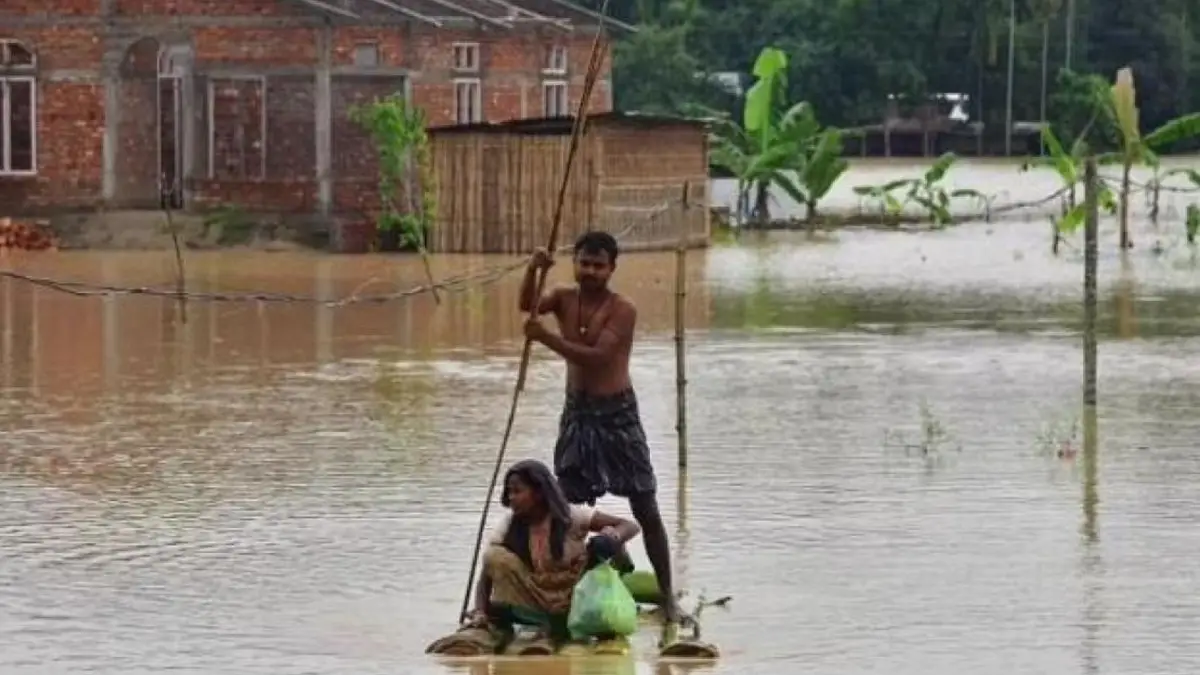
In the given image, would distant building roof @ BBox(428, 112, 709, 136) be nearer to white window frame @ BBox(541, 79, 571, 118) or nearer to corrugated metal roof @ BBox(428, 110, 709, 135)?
corrugated metal roof @ BBox(428, 110, 709, 135)

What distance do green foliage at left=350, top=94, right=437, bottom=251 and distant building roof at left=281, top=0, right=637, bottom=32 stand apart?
120 centimetres

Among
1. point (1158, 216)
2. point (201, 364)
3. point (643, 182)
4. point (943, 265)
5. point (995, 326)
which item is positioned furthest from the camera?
point (1158, 216)

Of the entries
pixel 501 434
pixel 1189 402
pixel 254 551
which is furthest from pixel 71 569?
pixel 1189 402

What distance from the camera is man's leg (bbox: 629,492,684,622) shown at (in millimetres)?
10727

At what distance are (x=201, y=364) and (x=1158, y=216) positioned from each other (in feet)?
93.0

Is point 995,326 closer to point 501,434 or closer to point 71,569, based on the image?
point 501,434

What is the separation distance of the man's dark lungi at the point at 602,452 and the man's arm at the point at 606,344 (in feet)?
0.55

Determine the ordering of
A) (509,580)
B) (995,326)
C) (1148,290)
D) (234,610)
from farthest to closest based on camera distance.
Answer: (1148,290), (995,326), (234,610), (509,580)

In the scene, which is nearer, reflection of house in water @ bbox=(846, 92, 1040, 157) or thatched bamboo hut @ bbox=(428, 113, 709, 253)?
thatched bamboo hut @ bbox=(428, 113, 709, 253)

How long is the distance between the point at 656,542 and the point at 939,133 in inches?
2804

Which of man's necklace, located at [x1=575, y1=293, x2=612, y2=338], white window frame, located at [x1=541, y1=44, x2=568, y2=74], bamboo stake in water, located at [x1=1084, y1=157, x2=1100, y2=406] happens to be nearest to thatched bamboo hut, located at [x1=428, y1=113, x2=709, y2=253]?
white window frame, located at [x1=541, y1=44, x2=568, y2=74]

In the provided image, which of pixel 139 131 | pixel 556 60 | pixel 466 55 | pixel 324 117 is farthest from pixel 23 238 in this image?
pixel 556 60

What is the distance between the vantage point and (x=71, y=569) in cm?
1222

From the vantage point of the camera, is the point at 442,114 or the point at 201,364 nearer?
the point at 201,364
